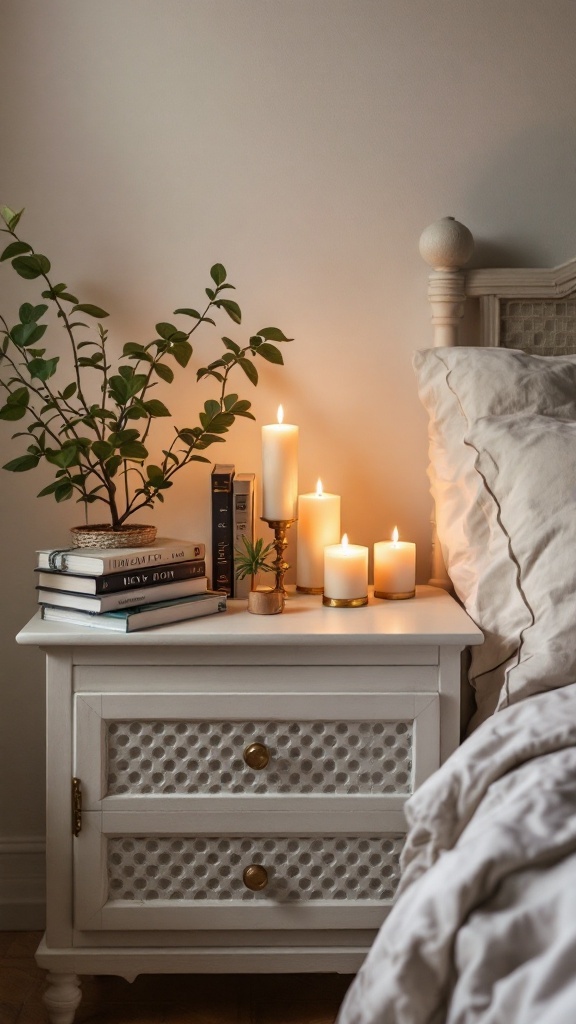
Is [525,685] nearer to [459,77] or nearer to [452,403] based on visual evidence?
[452,403]

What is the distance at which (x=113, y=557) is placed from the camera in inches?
61.0

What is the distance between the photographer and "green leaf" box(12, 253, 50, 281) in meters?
1.71

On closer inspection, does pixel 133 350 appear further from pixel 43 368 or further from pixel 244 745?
pixel 244 745

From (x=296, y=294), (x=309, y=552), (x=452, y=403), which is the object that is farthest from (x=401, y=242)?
(x=309, y=552)

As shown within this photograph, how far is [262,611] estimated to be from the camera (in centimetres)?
165

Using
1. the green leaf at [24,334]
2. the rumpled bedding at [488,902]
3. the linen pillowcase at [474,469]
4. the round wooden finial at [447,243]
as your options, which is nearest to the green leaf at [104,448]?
the green leaf at [24,334]

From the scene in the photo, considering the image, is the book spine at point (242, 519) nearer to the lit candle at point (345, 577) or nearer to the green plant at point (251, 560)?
the green plant at point (251, 560)

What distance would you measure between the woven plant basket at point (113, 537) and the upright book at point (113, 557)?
22 mm

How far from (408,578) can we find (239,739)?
0.43 m

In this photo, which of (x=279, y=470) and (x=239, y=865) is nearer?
(x=239, y=865)

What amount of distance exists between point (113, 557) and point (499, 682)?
625 mm

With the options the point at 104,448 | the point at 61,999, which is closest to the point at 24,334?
the point at 104,448

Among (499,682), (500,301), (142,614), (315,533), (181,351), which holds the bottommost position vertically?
(499,682)

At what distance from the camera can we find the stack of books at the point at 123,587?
154 centimetres
